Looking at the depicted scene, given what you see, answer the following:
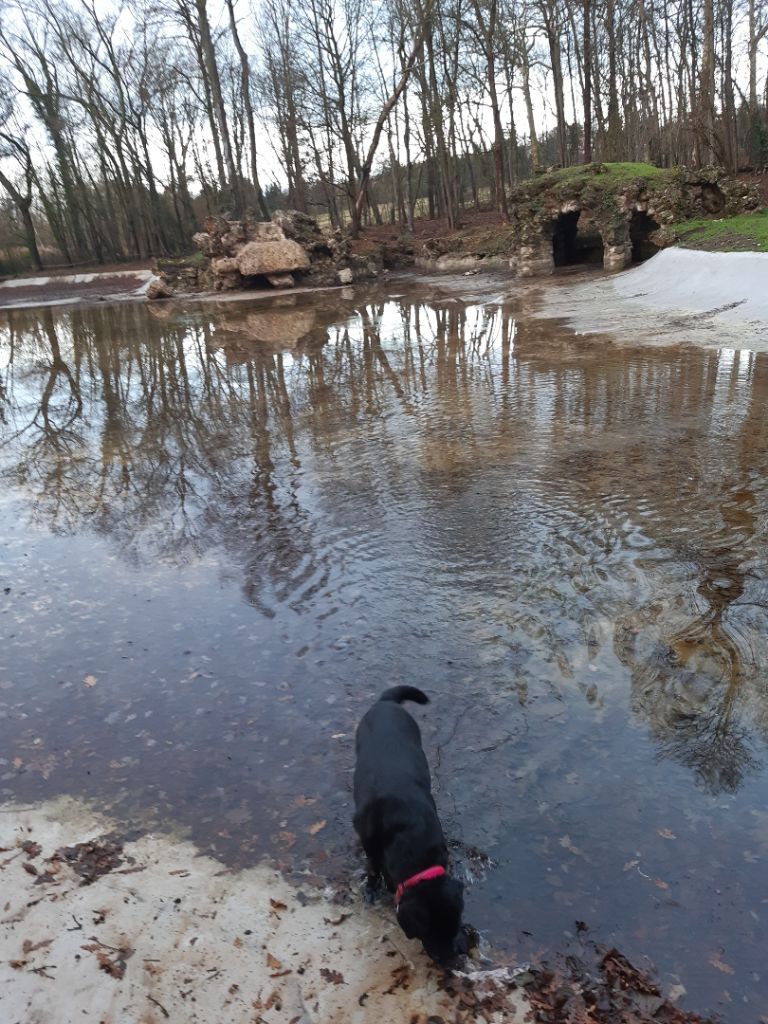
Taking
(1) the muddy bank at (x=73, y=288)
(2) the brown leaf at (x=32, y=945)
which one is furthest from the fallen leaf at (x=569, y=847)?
(1) the muddy bank at (x=73, y=288)

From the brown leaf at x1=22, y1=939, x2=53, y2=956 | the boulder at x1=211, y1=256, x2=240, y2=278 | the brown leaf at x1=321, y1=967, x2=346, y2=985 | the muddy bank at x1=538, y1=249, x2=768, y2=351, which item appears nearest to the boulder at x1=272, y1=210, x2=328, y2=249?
the boulder at x1=211, y1=256, x2=240, y2=278

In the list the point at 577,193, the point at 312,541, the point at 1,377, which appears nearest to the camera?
the point at 312,541

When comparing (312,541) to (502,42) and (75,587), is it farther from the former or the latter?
(502,42)

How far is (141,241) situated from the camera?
47375mm

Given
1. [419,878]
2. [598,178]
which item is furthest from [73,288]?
[419,878]

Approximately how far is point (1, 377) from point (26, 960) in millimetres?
14885

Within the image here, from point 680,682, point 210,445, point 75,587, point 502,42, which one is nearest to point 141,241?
point 502,42

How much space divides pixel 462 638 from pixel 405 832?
73.5 inches

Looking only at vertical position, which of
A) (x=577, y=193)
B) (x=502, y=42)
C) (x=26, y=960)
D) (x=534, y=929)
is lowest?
(x=534, y=929)

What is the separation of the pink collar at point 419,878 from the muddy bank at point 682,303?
10.2m

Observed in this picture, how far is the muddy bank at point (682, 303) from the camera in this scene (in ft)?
39.8

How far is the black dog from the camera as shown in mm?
2525

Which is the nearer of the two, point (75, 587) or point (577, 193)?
point (75, 587)

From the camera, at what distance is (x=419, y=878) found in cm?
255
